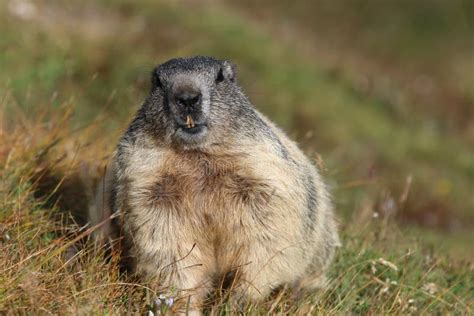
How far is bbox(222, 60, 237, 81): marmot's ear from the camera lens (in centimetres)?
565

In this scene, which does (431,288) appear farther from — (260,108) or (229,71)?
(260,108)

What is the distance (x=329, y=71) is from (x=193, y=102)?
13.6m

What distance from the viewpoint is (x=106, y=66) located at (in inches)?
510

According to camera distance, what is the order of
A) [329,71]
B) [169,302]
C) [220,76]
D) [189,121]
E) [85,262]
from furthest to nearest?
[329,71], [220,76], [85,262], [189,121], [169,302]

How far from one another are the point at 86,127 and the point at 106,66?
18.2 feet

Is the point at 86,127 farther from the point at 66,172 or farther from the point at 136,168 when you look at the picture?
the point at 136,168

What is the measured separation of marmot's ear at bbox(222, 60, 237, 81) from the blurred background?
1.87 metres

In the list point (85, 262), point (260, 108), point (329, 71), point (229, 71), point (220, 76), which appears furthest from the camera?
point (329, 71)

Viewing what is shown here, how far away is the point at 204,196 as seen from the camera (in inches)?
204

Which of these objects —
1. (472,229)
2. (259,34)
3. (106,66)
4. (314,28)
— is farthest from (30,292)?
(314,28)

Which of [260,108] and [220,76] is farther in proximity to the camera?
[260,108]

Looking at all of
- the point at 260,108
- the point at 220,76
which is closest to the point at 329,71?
the point at 260,108

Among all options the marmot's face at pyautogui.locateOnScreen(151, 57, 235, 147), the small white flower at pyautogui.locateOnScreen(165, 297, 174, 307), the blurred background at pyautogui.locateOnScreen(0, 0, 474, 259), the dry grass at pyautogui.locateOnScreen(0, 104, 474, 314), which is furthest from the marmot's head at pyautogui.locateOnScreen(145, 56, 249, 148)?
the blurred background at pyautogui.locateOnScreen(0, 0, 474, 259)

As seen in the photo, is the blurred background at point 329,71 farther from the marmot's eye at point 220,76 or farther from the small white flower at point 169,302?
the small white flower at point 169,302
